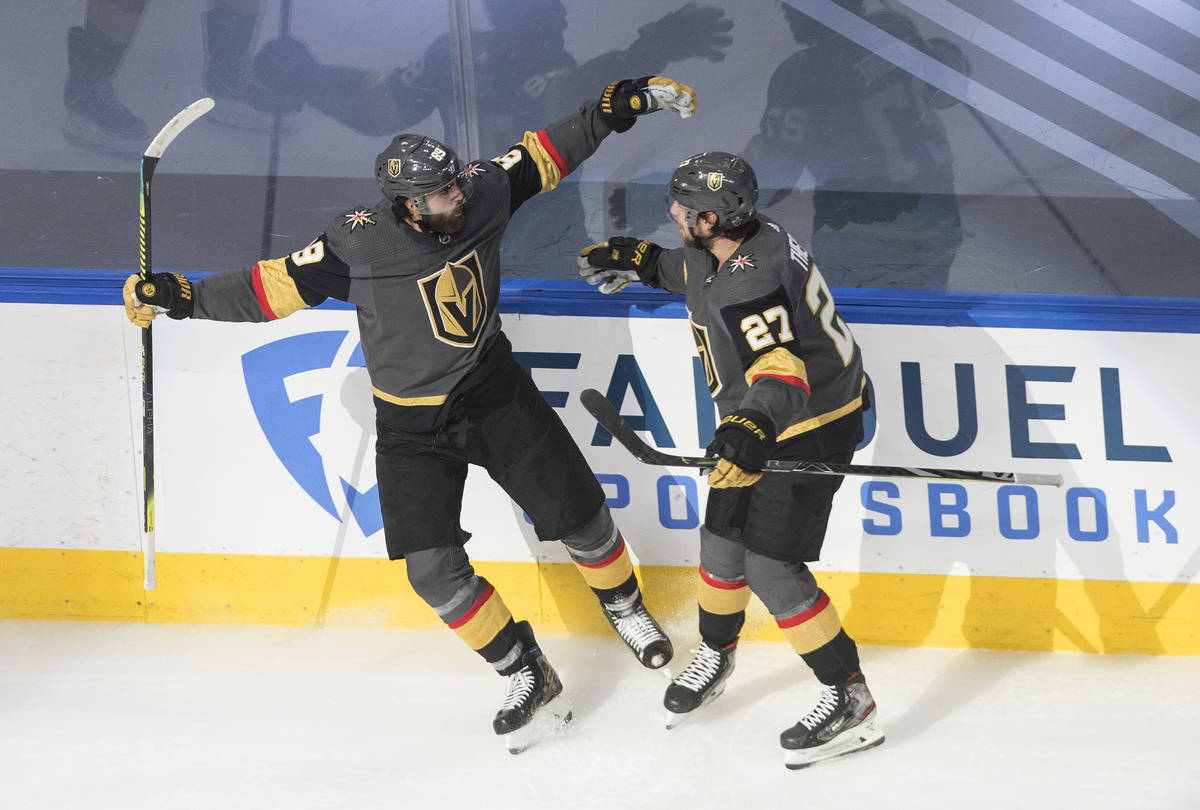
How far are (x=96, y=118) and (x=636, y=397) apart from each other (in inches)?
87.6

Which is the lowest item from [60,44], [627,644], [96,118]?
[627,644]

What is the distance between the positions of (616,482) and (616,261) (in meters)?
0.63

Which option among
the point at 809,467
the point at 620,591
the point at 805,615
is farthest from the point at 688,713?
the point at 809,467

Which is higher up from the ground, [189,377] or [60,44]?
[60,44]

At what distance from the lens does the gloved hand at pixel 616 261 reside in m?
2.62

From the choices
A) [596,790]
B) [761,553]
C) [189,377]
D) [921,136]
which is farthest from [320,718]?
[921,136]

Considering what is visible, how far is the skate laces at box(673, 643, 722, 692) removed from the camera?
2570 mm

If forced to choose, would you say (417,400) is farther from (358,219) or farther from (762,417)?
(762,417)

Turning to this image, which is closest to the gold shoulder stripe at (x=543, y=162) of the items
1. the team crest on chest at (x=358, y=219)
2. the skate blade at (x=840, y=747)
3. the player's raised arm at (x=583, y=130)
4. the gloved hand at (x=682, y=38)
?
the player's raised arm at (x=583, y=130)

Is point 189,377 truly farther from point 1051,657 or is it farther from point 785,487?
point 1051,657

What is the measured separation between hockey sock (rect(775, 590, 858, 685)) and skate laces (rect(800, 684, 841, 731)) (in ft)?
0.10

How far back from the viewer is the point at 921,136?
3602 millimetres

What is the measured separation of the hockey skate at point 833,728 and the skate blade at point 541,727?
525 millimetres

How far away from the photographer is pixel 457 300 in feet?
8.00
